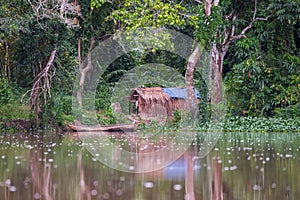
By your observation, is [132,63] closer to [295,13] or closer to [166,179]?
[295,13]

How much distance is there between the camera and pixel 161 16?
604 inches

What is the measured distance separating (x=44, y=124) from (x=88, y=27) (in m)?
4.30

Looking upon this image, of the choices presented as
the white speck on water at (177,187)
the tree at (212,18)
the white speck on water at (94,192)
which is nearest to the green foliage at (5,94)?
the tree at (212,18)

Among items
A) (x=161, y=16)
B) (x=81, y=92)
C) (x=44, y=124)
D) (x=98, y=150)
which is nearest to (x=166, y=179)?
(x=98, y=150)

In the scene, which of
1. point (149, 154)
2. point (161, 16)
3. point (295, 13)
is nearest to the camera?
point (149, 154)

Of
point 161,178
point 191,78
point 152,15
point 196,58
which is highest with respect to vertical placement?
point 152,15

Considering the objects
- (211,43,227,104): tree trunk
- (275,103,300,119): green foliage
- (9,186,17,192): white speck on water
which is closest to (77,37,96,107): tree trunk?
(211,43,227,104): tree trunk

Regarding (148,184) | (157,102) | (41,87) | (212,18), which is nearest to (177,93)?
(157,102)

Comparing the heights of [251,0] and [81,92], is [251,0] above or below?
above

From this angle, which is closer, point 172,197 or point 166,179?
point 172,197

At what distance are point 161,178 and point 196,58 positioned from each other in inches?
505

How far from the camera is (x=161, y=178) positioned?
6.24 m

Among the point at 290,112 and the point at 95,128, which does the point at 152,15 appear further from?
the point at 290,112

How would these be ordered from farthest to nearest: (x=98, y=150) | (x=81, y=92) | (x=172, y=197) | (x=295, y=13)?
(x=81, y=92)
(x=295, y=13)
(x=98, y=150)
(x=172, y=197)
